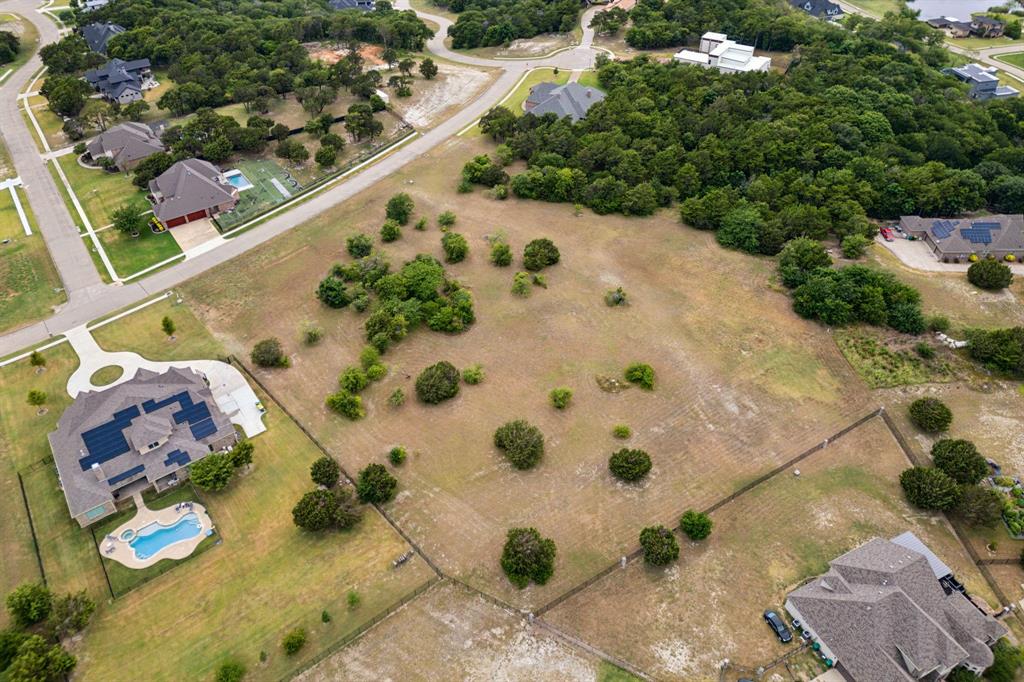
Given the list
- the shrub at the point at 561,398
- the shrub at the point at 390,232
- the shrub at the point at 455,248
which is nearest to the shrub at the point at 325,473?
the shrub at the point at 561,398

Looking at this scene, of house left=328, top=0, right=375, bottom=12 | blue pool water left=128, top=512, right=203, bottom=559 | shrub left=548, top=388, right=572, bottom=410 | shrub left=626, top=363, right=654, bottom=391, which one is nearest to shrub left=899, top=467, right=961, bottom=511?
shrub left=626, top=363, right=654, bottom=391

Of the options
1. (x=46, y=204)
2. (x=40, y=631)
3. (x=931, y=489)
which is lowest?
(x=40, y=631)

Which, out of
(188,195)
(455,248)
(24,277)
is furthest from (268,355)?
(24,277)

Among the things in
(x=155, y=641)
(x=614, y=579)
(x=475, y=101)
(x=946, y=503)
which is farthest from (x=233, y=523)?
(x=475, y=101)

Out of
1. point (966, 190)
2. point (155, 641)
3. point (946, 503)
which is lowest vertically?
point (155, 641)

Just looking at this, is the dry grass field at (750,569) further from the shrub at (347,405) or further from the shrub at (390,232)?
the shrub at (390,232)

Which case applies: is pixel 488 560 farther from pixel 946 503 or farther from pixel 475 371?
pixel 946 503

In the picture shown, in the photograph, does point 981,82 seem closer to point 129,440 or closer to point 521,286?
point 521,286
